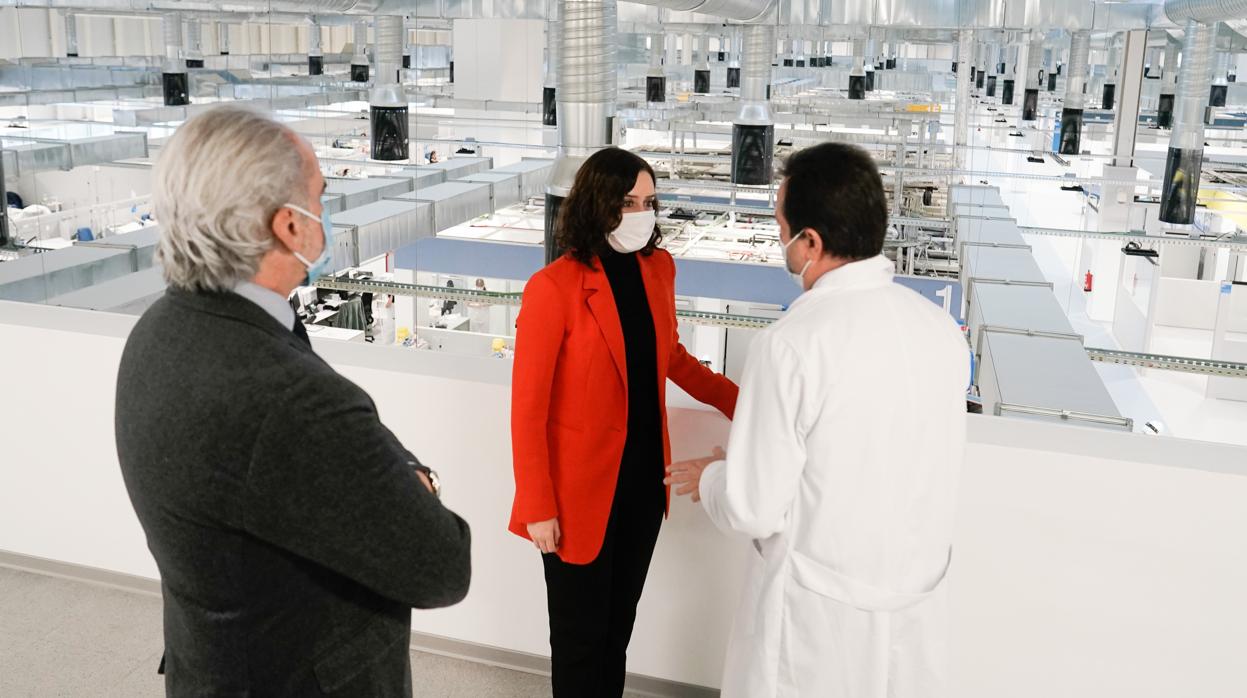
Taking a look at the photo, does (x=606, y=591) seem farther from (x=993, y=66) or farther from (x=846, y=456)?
(x=993, y=66)

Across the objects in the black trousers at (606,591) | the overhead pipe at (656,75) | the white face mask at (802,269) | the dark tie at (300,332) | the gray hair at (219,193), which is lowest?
the black trousers at (606,591)

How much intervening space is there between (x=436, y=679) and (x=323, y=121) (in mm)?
11674

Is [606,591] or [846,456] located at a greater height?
[846,456]

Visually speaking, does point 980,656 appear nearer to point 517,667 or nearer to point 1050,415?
point 1050,415

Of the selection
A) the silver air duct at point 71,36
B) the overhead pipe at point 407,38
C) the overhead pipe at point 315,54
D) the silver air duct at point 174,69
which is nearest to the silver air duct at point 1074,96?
the overhead pipe at point 407,38

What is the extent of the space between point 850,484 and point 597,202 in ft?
2.33

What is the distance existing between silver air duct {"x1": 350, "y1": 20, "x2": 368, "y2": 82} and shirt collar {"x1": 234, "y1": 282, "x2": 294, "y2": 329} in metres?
16.0

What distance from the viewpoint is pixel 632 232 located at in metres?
1.93

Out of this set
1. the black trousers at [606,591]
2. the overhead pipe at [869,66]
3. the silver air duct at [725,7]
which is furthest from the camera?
the overhead pipe at [869,66]

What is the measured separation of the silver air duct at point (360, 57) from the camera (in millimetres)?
16355

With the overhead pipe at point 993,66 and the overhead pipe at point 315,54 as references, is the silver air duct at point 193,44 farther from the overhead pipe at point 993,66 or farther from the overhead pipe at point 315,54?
the overhead pipe at point 993,66

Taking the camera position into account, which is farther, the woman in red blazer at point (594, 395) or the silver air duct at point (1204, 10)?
the silver air duct at point (1204, 10)

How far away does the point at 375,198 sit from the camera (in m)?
7.39

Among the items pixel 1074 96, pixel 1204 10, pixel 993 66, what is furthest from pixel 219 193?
pixel 993 66
